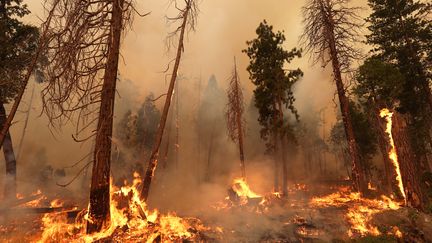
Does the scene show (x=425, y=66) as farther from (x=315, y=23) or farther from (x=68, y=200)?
(x=68, y=200)

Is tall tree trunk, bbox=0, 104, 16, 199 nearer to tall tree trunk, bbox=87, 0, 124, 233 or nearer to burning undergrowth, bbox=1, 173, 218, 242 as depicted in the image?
burning undergrowth, bbox=1, 173, 218, 242

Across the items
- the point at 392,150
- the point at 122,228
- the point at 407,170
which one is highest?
the point at 392,150

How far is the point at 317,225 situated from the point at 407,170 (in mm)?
4034

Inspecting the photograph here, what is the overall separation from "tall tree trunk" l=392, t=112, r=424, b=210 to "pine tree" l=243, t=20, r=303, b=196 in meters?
10.5

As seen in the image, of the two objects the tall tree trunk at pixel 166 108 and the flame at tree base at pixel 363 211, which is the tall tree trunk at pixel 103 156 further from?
the flame at tree base at pixel 363 211

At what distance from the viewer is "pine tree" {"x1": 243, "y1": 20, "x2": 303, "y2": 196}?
20.8 metres

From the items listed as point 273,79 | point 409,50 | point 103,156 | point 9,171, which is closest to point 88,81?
point 103,156

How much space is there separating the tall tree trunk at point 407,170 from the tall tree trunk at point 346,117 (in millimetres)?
2262

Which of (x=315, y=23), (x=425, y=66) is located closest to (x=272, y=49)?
(x=315, y=23)

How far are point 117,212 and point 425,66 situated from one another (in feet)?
78.5

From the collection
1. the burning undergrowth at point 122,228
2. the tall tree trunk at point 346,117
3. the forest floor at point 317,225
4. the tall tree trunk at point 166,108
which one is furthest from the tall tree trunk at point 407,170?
the tall tree trunk at point 166,108

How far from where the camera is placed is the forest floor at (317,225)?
8.22 metres

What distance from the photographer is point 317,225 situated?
930 cm

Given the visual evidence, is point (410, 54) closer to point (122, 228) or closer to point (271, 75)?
point (271, 75)
